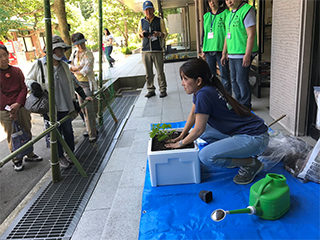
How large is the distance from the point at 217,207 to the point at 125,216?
0.70m

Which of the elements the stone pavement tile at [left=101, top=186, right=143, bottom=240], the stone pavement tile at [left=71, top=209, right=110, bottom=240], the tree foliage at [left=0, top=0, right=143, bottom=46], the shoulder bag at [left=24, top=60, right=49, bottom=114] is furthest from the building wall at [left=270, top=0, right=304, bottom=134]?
the tree foliage at [left=0, top=0, right=143, bottom=46]

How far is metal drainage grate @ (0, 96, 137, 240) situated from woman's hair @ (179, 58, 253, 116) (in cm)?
151

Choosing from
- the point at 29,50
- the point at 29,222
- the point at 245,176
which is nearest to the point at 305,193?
the point at 245,176

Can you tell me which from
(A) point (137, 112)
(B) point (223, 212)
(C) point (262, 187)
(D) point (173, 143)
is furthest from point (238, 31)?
(B) point (223, 212)

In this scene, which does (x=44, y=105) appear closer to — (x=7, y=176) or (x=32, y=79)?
(x=32, y=79)

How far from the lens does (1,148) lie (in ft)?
15.4

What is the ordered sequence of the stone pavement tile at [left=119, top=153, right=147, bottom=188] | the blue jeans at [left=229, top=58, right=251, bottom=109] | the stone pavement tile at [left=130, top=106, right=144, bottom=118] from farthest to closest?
the stone pavement tile at [left=130, top=106, right=144, bottom=118]
the blue jeans at [left=229, top=58, right=251, bottom=109]
the stone pavement tile at [left=119, top=153, right=147, bottom=188]

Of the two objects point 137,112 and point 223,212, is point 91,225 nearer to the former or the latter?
point 223,212

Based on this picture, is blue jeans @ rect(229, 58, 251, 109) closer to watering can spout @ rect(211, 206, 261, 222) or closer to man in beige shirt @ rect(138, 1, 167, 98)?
man in beige shirt @ rect(138, 1, 167, 98)

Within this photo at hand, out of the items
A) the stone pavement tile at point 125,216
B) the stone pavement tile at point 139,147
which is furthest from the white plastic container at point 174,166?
the stone pavement tile at point 139,147

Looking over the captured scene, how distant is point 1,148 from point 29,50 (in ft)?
9.52

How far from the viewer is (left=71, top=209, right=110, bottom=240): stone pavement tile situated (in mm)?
1912

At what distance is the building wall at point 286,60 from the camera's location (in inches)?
105

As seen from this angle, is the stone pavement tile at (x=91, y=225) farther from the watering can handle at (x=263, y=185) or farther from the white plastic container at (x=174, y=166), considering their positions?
the watering can handle at (x=263, y=185)
